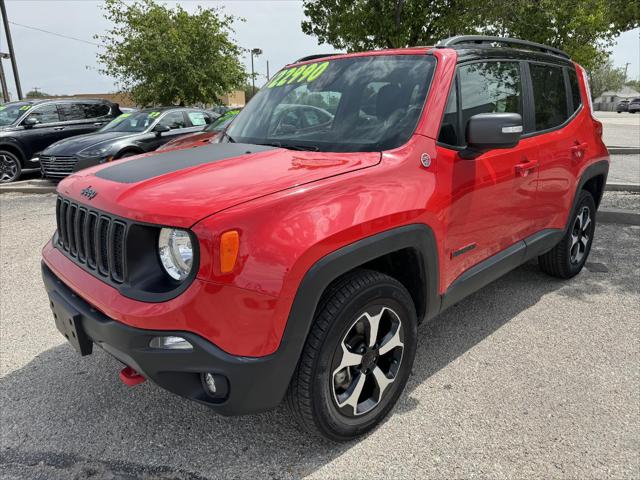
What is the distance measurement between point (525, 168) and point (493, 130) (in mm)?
805

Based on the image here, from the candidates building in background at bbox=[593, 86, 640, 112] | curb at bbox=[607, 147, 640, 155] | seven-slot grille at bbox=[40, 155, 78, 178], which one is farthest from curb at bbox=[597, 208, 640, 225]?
building in background at bbox=[593, 86, 640, 112]

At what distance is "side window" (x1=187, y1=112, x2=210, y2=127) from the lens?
33.8ft

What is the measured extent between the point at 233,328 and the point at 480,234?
65.9 inches

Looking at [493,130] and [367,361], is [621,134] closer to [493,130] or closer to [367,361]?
[493,130]

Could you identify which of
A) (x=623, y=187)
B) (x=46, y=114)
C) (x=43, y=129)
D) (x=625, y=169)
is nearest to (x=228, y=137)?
(x=623, y=187)

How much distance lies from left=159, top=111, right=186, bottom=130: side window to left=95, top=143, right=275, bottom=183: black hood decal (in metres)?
7.49

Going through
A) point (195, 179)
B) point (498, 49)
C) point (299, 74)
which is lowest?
point (195, 179)

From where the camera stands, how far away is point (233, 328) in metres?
1.80

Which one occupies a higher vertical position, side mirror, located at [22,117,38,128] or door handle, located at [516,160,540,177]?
door handle, located at [516,160,540,177]

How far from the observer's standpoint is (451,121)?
267 cm

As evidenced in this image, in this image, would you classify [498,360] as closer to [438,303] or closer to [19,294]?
[438,303]

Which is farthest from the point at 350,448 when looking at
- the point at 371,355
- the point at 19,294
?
the point at 19,294

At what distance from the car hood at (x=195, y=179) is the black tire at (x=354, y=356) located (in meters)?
0.52

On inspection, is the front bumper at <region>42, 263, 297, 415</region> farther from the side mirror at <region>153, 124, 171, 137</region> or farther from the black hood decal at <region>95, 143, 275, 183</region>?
the side mirror at <region>153, 124, 171, 137</region>
